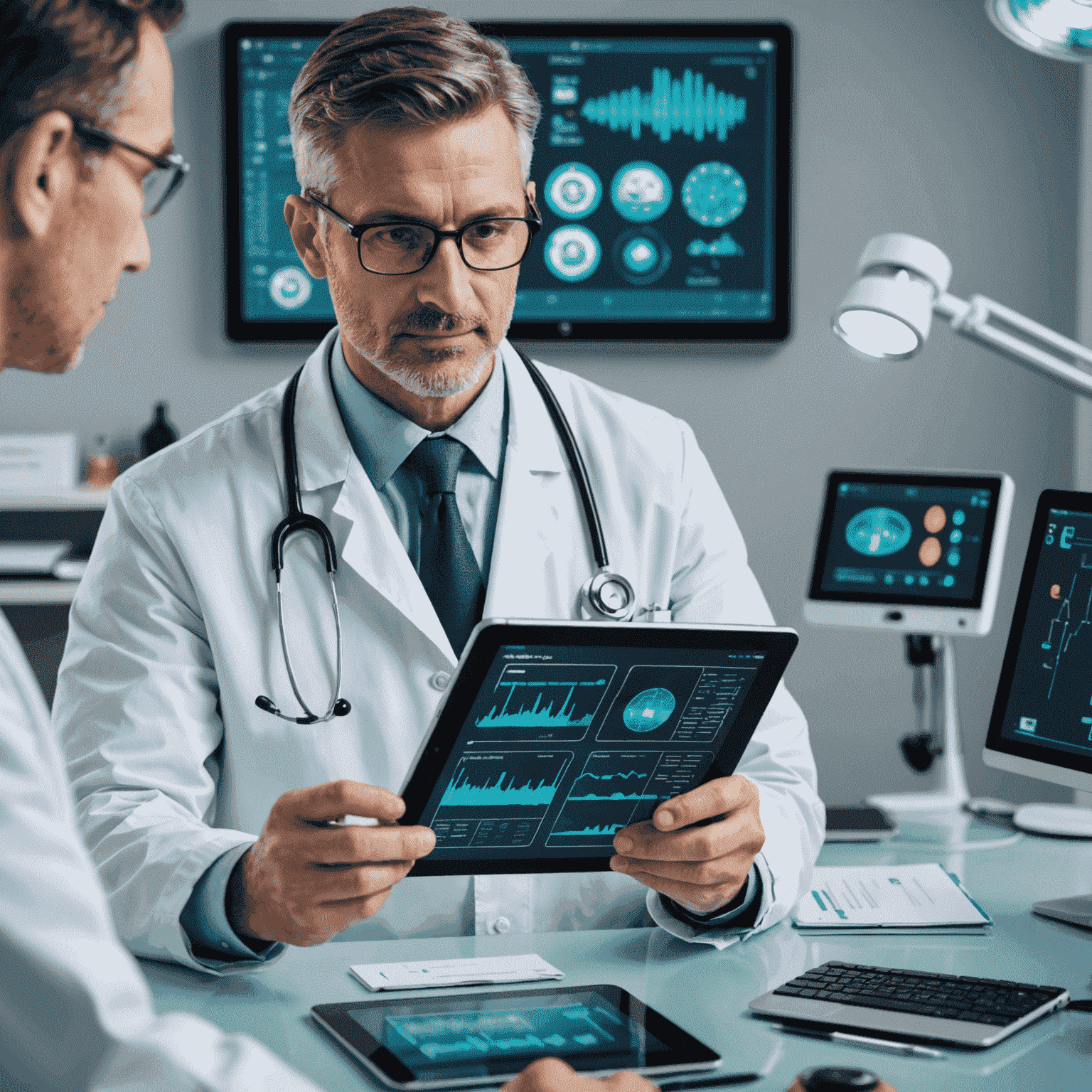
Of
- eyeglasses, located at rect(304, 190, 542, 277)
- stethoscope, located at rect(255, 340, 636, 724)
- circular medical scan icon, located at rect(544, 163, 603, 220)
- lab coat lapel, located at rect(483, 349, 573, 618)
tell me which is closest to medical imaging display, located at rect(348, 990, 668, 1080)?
stethoscope, located at rect(255, 340, 636, 724)

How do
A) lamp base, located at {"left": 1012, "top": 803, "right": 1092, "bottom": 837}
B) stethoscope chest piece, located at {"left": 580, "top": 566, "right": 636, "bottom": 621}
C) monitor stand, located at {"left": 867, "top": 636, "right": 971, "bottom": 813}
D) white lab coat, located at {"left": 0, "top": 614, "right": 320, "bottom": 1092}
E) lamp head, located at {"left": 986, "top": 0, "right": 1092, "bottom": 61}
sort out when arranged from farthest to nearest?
monitor stand, located at {"left": 867, "top": 636, "right": 971, "bottom": 813} → lamp base, located at {"left": 1012, "top": 803, "right": 1092, "bottom": 837} → lamp head, located at {"left": 986, "top": 0, "right": 1092, "bottom": 61} → stethoscope chest piece, located at {"left": 580, "top": 566, "right": 636, "bottom": 621} → white lab coat, located at {"left": 0, "top": 614, "right": 320, "bottom": 1092}

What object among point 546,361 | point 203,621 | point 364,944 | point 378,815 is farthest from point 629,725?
point 546,361

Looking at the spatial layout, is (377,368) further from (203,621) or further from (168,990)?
(168,990)

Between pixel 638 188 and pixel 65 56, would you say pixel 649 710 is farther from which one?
pixel 638 188

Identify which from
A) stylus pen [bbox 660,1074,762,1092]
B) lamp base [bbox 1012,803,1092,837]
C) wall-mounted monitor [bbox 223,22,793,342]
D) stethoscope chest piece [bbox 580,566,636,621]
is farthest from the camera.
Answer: wall-mounted monitor [bbox 223,22,793,342]

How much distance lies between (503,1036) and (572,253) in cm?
217

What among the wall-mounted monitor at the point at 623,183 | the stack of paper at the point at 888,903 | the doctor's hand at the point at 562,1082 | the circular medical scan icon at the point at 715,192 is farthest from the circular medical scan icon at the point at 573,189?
the doctor's hand at the point at 562,1082

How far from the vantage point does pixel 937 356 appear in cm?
296

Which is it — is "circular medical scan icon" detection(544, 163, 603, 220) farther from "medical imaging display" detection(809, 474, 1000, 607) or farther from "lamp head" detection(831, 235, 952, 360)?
"lamp head" detection(831, 235, 952, 360)

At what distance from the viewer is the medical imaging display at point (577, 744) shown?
1.04 meters

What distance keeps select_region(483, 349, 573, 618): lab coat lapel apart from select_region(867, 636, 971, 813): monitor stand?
78 centimetres

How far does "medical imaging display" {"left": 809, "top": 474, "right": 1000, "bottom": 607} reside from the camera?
203 centimetres

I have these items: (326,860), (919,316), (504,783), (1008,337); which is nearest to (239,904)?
(326,860)

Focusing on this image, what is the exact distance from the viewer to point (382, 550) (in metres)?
1.40
